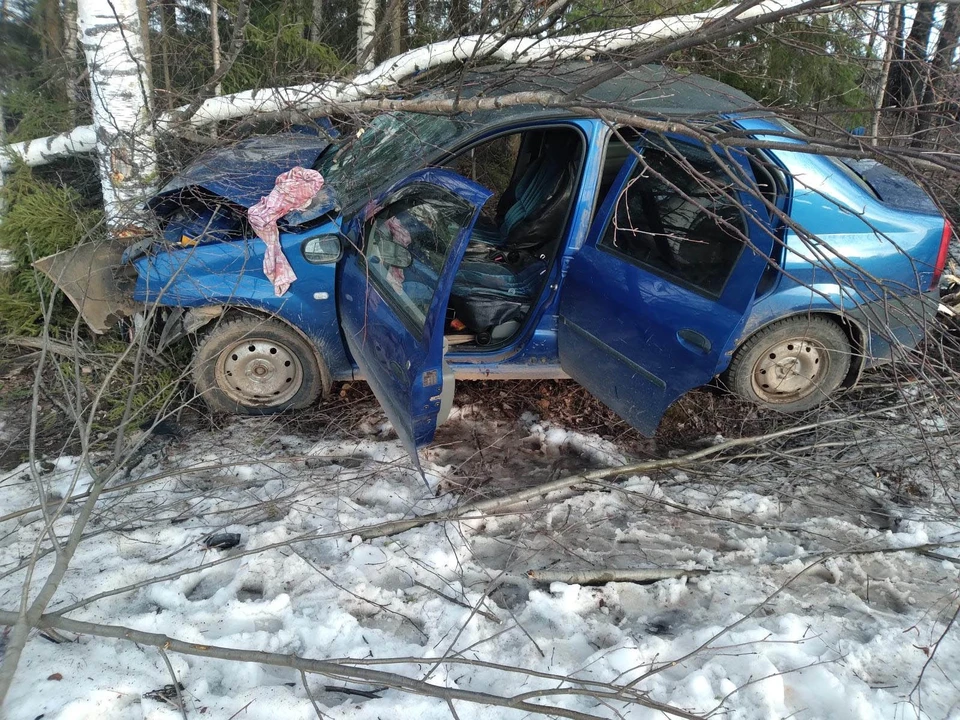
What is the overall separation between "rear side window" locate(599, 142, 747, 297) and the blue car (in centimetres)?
1

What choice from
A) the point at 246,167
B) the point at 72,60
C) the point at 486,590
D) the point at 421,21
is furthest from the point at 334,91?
the point at 486,590

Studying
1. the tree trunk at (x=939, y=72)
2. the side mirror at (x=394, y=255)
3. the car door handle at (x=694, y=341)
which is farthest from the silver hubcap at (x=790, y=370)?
the side mirror at (x=394, y=255)

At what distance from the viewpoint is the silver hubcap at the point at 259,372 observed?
348 centimetres

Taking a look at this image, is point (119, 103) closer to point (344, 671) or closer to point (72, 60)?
point (72, 60)

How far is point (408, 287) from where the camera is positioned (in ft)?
9.53

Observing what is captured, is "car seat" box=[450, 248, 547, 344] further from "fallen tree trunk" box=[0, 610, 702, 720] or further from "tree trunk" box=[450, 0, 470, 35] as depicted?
"tree trunk" box=[450, 0, 470, 35]

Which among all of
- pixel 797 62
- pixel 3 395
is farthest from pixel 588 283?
pixel 797 62

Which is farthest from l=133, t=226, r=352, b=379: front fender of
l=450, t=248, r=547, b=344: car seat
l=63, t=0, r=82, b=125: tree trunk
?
l=63, t=0, r=82, b=125: tree trunk

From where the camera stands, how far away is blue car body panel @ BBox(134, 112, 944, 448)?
2943 mm

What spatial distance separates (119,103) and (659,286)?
363 centimetres

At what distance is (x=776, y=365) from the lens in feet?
12.1

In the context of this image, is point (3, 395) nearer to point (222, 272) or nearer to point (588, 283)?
point (222, 272)

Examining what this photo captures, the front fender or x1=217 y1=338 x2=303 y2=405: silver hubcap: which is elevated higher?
the front fender

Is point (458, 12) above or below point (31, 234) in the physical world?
above
